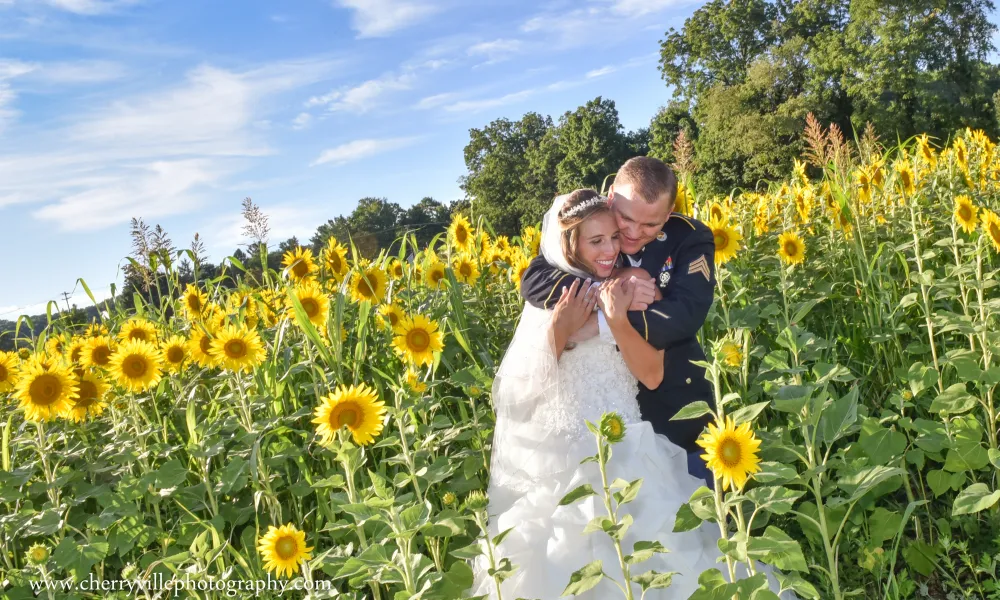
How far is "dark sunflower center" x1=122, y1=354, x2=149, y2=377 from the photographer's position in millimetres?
2793

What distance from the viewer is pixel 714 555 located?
211cm

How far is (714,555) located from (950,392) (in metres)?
0.94

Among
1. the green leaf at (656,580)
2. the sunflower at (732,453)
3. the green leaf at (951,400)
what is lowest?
the green leaf at (951,400)

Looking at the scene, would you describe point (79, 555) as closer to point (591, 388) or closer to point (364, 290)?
point (364, 290)

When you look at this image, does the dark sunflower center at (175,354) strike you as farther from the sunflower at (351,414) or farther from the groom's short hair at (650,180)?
the groom's short hair at (650,180)

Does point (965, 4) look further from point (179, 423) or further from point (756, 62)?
point (179, 423)

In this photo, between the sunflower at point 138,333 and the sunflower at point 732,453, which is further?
the sunflower at point 138,333

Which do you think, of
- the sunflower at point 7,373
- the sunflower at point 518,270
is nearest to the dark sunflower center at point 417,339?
the sunflower at point 518,270

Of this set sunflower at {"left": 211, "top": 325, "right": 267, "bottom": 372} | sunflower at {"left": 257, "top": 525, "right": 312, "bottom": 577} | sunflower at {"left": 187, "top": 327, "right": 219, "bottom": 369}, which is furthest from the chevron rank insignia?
sunflower at {"left": 187, "top": 327, "right": 219, "bottom": 369}

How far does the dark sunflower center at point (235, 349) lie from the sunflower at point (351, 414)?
0.65 metres

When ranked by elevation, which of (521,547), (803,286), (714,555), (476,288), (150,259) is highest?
(150,259)

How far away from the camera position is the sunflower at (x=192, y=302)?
3320 mm

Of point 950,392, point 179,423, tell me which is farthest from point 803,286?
point 179,423

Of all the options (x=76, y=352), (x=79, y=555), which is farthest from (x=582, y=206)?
(x=76, y=352)
